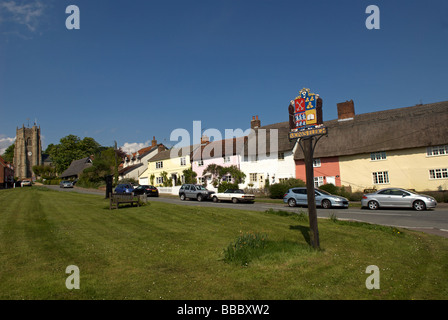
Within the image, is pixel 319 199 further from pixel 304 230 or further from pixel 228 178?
pixel 228 178

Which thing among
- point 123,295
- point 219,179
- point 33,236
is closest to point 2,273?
point 123,295

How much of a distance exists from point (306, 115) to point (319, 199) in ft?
53.2

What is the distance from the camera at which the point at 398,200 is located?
2136 centimetres

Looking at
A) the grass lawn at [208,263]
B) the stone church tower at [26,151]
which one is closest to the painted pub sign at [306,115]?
the grass lawn at [208,263]

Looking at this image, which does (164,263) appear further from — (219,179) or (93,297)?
(219,179)

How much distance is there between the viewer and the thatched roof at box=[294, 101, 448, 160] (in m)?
30.1

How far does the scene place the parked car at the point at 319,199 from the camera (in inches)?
906

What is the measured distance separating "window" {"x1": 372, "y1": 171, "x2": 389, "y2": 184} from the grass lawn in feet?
79.5

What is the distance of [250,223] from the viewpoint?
1234 cm

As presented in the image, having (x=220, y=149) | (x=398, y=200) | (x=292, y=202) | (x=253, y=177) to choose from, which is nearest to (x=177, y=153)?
(x=220, y=149)

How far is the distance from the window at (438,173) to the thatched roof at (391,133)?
2.57 meters

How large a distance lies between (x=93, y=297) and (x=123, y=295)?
18.9 inches

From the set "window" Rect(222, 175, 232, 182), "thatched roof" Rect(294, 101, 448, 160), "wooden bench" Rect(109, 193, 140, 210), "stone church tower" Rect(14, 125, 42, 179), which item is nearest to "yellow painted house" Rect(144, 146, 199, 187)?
"window" Rect(222, 175, 232, 182)

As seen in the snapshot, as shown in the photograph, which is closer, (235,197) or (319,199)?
(319,199)
